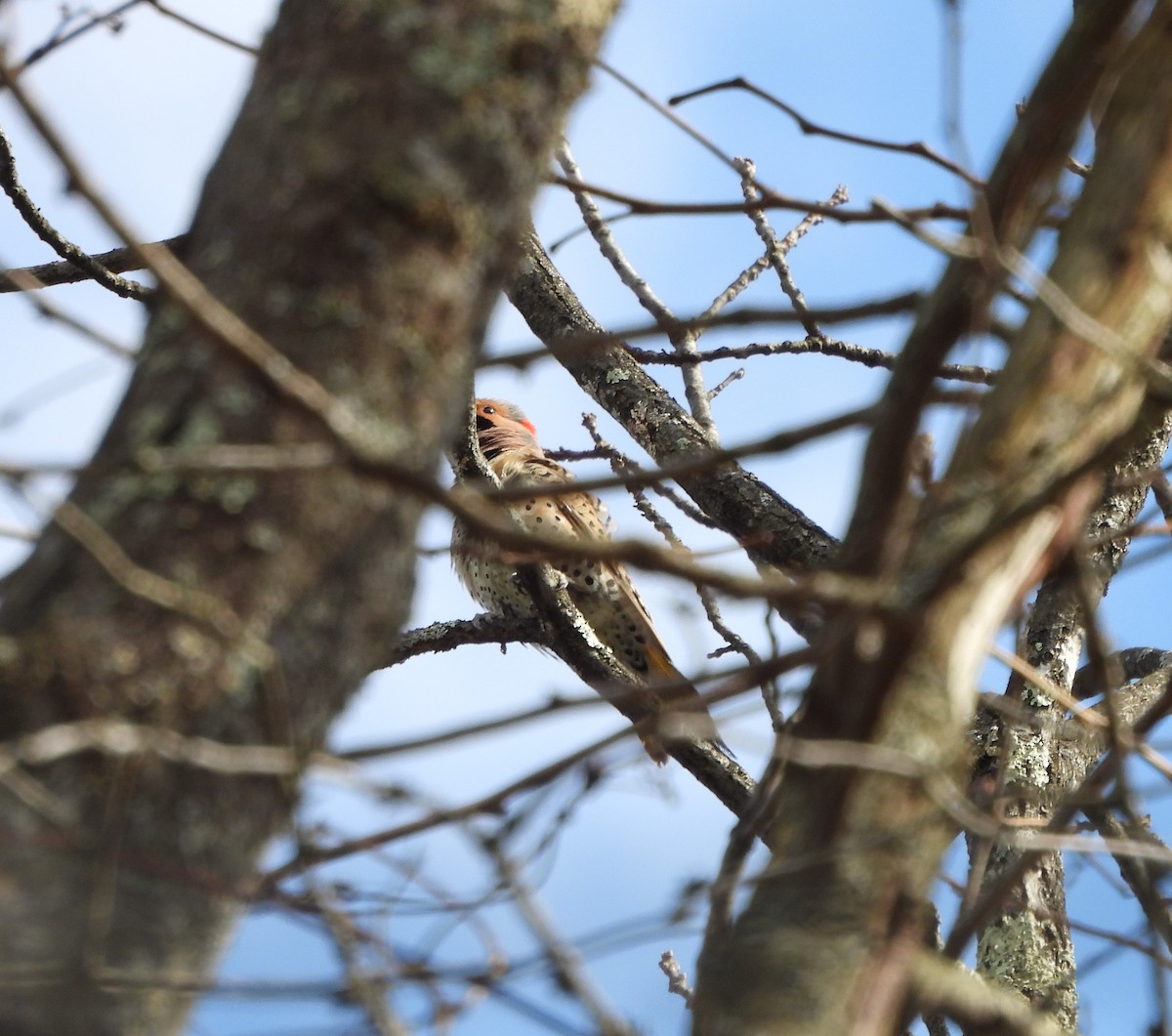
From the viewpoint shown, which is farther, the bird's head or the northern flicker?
the bird's head

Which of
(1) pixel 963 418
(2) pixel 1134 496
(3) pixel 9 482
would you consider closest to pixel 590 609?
(2) pixel 1134 496

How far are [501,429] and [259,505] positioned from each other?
20.4ft

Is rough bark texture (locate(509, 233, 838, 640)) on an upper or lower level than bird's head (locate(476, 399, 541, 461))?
lower

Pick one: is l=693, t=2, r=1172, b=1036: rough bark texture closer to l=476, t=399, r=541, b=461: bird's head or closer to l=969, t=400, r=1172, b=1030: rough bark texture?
l=969, t=400, r=1172, b=1030: rough bark texture

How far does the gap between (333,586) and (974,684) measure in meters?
0.81

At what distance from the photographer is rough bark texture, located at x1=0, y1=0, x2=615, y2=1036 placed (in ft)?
4.47

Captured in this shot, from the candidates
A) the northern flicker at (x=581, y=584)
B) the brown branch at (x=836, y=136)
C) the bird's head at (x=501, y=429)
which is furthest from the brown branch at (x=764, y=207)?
the bird's head at (x=501, y=429)

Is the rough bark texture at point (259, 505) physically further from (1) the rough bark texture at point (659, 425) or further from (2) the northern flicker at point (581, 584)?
(2) the northern flicker at point (581, 584)

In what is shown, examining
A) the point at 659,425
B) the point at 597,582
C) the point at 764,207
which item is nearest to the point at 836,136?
the point at 764,207

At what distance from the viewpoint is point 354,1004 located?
5.18 feet

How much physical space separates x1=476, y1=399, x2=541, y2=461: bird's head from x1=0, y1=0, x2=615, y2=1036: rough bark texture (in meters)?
5.51

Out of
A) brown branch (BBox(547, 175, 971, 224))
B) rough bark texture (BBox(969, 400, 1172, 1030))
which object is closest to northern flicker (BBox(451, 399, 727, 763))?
rough bark texture (BBox(969, 400, 1172, 1030))

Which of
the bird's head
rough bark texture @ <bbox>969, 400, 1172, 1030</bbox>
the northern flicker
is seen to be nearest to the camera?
rough bark texture @ <bbox>969, 400, 1172, 1030</bbox>

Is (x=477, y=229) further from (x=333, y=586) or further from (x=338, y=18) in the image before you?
(x=333, y=586)
